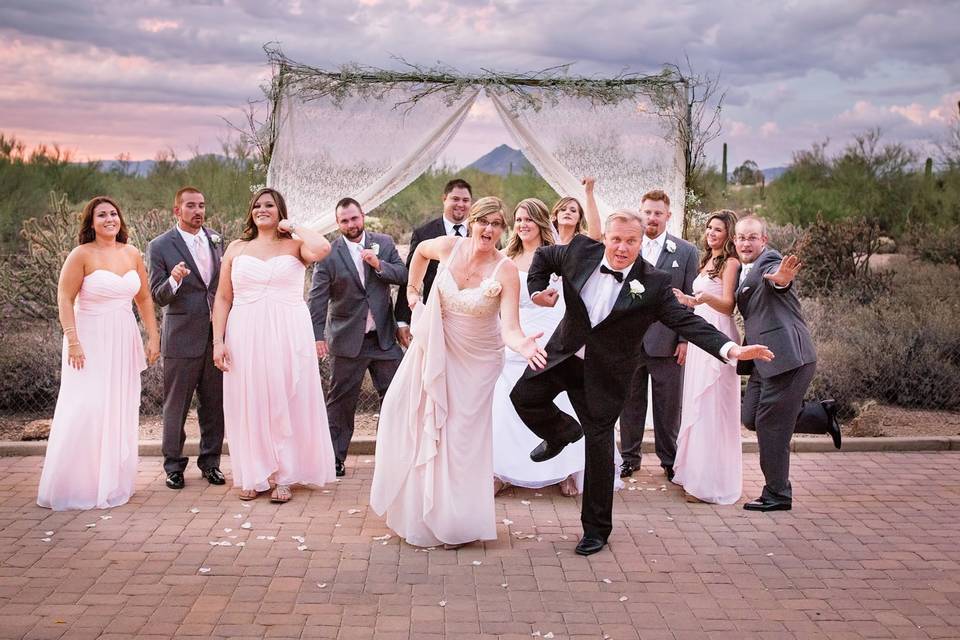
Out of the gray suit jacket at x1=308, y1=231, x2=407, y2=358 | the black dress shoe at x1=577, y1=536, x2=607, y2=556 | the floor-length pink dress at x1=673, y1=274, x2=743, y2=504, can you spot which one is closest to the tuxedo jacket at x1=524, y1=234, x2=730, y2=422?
the black dress shoe at x1=577, y1=536, x2=607, y2=556

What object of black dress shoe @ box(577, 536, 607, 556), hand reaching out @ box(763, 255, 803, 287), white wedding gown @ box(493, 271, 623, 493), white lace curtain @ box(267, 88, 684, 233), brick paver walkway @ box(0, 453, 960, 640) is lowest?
brick paver walkway @ box(0, 453, 960, 640)

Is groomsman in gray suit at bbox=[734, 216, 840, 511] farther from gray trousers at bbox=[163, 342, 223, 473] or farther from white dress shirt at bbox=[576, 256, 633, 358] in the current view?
gray trousers at bbox=[163, 342, 223, 473]

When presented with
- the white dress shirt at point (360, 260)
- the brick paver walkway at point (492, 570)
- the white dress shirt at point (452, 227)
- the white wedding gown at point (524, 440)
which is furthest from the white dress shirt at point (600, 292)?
the white dress shirt at point (360, 260)

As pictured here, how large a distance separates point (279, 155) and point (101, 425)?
3.10 m

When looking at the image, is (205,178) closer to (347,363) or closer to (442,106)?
(442,106)

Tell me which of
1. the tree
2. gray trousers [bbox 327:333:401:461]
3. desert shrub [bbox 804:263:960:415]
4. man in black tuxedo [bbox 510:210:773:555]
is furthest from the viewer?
the tree

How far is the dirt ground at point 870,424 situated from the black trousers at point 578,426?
9.86 feet

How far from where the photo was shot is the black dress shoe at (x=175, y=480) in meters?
6.70

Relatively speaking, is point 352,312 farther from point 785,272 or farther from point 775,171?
point 775,171

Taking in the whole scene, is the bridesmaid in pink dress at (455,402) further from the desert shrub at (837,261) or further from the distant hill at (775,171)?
the distant hill at (775,171)

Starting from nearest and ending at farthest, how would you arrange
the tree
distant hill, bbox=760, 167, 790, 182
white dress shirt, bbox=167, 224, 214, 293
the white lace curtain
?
white dress shirt, bbox=167, 224, 214, 293 < the white lace curtain < distant hill, bbox=760, 167, 790, 182 < the tree

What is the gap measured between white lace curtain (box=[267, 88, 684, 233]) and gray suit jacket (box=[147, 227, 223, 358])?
1843 millimetres

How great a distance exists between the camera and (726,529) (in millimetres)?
5977

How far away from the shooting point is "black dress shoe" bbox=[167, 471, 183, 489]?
6703mm
